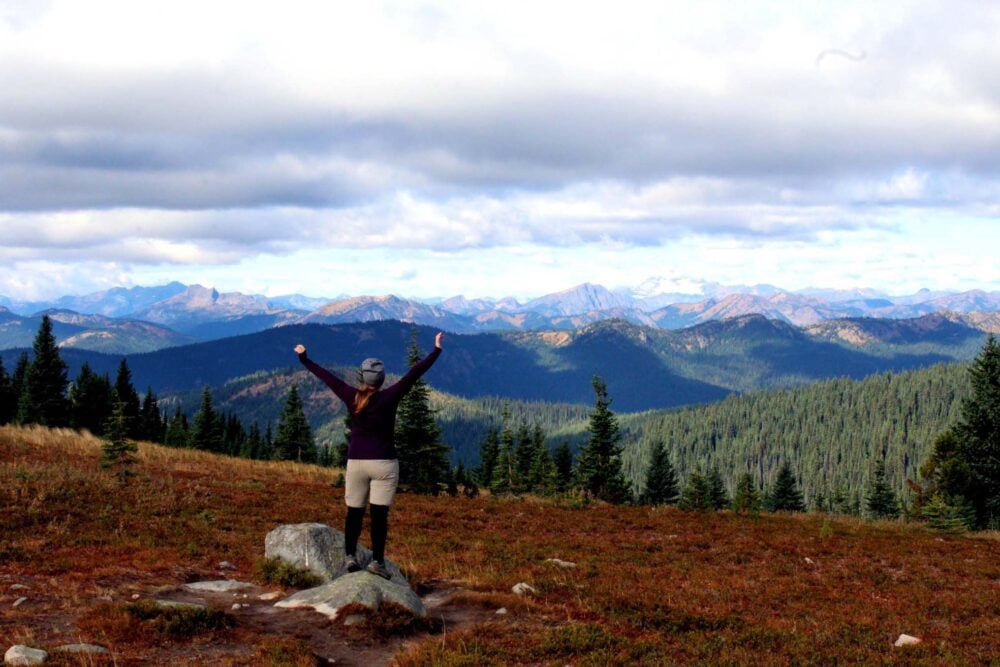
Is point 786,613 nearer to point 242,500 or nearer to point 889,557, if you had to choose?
point 889,557

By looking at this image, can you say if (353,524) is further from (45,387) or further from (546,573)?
(45,387)

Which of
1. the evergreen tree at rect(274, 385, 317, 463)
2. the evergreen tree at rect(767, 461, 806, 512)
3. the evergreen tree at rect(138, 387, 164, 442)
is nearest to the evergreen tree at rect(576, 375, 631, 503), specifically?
the evergreen tree at rect(274, 385, 317, 463)

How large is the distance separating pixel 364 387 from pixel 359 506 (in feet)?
7.18

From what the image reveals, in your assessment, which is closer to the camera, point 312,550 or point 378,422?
point 378,422

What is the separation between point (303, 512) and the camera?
74.4ft

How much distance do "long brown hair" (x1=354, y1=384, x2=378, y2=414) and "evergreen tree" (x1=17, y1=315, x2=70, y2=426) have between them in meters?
75.2

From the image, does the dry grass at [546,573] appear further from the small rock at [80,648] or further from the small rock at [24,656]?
the small rock at [24,656]

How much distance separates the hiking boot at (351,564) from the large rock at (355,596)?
0.35 m

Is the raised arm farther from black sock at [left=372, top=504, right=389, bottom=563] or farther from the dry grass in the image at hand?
the dry grass

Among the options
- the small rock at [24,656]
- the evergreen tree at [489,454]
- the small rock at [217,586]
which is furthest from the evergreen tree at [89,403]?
the small rock at [24,656]

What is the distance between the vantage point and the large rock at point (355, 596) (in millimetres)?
11078

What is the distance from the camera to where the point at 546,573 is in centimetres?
1538

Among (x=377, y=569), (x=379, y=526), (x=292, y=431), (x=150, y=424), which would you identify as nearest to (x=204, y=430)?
(x=292, y=431)

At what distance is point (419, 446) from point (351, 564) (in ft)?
95.0
